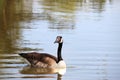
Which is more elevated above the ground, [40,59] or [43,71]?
[40,59]

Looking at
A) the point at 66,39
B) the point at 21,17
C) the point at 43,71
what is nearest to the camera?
the point at 43,71

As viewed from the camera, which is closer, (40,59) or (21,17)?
(40,59)

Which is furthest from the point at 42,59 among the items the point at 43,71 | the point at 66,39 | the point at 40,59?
the point at 66,39

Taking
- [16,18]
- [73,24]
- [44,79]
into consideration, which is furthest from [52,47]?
[16,18]

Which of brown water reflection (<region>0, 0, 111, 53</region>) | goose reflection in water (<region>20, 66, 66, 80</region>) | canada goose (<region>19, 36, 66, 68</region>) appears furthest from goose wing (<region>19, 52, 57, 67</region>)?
brown water reflection (<region>0, 0, 111, 53</region>)

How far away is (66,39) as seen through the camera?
20.3 meters

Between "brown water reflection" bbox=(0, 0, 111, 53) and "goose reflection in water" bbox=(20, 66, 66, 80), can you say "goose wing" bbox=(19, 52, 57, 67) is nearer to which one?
"goose reflection in water" bbox=(20, 66, 66, 80)

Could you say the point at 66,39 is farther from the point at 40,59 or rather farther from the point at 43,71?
the point at 43,71

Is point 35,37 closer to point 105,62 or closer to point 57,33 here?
point 57,33

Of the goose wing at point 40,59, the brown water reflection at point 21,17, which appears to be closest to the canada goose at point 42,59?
the goose wing at point 40,59

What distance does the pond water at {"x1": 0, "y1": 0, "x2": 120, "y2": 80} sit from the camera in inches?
596

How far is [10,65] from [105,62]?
8.88 ft

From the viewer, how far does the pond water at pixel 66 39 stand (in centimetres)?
1514

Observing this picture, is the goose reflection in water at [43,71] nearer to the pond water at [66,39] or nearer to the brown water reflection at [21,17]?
the pond water at [66,39]
